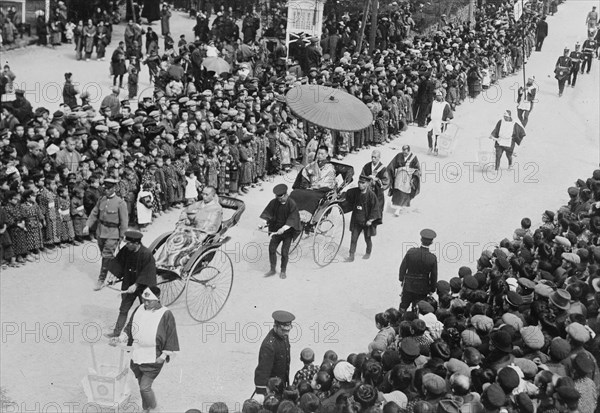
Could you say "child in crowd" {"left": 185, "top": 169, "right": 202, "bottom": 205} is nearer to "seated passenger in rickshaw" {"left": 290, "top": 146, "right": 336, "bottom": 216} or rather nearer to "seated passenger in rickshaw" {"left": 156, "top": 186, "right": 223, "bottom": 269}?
"seated passenger in rickshaw" {"left": 290, "top": 146, "right": 336, "bottom": 216}

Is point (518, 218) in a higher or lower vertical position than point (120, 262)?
lower

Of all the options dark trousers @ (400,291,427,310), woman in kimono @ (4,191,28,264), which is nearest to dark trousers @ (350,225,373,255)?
dark trousers @ (400,291,427,310)

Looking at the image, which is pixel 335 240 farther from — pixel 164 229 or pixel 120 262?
pixel 120 262

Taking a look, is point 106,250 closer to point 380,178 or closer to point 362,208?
point 362,208

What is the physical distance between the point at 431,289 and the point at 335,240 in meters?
3.43

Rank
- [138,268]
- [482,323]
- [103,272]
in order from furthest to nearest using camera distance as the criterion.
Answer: [103,272] → [138,268] → [482,323]

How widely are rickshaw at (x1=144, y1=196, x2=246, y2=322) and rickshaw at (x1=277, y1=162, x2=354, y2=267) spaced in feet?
4.48

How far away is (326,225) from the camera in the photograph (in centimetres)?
1315

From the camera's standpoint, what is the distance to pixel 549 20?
128 feet

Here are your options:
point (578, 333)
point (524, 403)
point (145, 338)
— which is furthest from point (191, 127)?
point (524, 403)

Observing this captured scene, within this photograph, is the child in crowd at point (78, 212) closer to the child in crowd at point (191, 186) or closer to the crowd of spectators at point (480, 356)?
the child in crowd at point (191, 186)

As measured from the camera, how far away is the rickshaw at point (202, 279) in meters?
10.3

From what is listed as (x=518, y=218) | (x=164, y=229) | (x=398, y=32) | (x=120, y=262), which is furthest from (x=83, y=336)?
(x=398, y=32)

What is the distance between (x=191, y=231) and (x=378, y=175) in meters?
4.43
